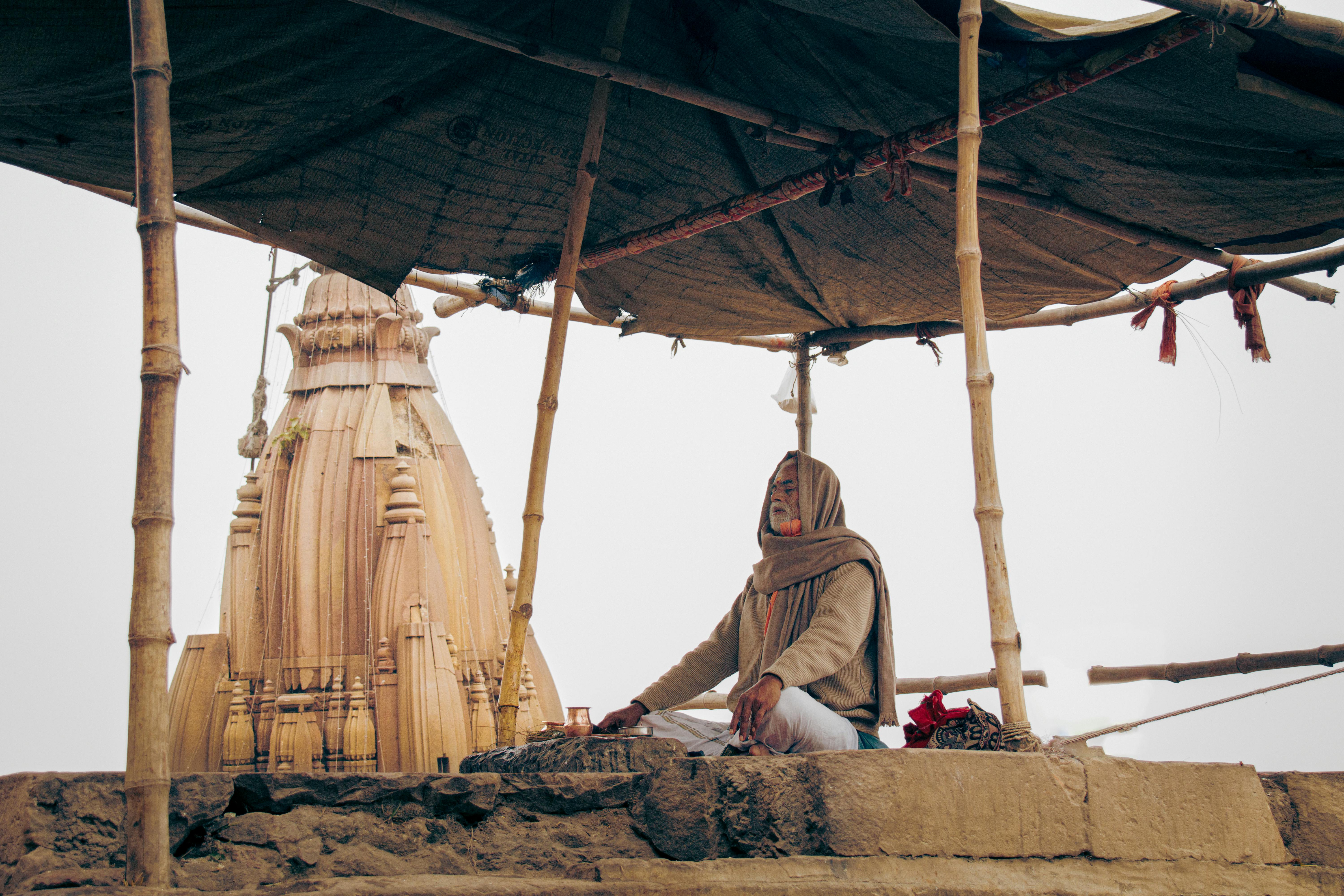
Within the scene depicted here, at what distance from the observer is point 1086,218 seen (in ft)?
17.3

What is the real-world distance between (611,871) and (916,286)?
4.31 m

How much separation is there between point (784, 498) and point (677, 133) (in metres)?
1.90

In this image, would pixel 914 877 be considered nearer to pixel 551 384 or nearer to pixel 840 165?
pixel 551 384

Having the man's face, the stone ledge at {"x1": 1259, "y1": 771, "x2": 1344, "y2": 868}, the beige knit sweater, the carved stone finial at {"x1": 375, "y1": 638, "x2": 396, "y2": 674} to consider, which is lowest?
the stone ledge at {"x1": 1259, "y1": 771, "x2": 1344, "y2": 868}

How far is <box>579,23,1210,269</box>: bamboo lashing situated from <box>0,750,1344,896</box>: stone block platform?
1838mm

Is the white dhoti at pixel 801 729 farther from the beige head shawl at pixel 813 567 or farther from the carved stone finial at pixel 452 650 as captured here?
the carved stone finial at pixel 452 650

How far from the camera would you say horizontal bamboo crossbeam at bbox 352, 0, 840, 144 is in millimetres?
3824

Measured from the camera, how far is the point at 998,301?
632cm

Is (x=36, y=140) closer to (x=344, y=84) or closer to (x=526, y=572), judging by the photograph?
(x=344, y=84)

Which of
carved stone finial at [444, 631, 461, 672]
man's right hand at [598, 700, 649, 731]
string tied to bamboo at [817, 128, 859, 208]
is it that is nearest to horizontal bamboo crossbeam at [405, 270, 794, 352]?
string tied to bamboo at [817, 128, 859, 208]

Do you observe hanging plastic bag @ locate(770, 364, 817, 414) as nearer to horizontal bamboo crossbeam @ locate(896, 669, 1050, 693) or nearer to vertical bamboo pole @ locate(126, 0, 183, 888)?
horizontal bamboo crossbeam @ locate(896, 669, 1050, 693)

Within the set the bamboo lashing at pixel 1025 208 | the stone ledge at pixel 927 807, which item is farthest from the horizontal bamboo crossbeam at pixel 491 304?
the stone ledge at pixel 927 807

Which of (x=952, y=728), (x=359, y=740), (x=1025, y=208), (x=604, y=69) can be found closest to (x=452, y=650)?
(x=359, y=740)

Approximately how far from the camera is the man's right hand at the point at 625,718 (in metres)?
4.12
